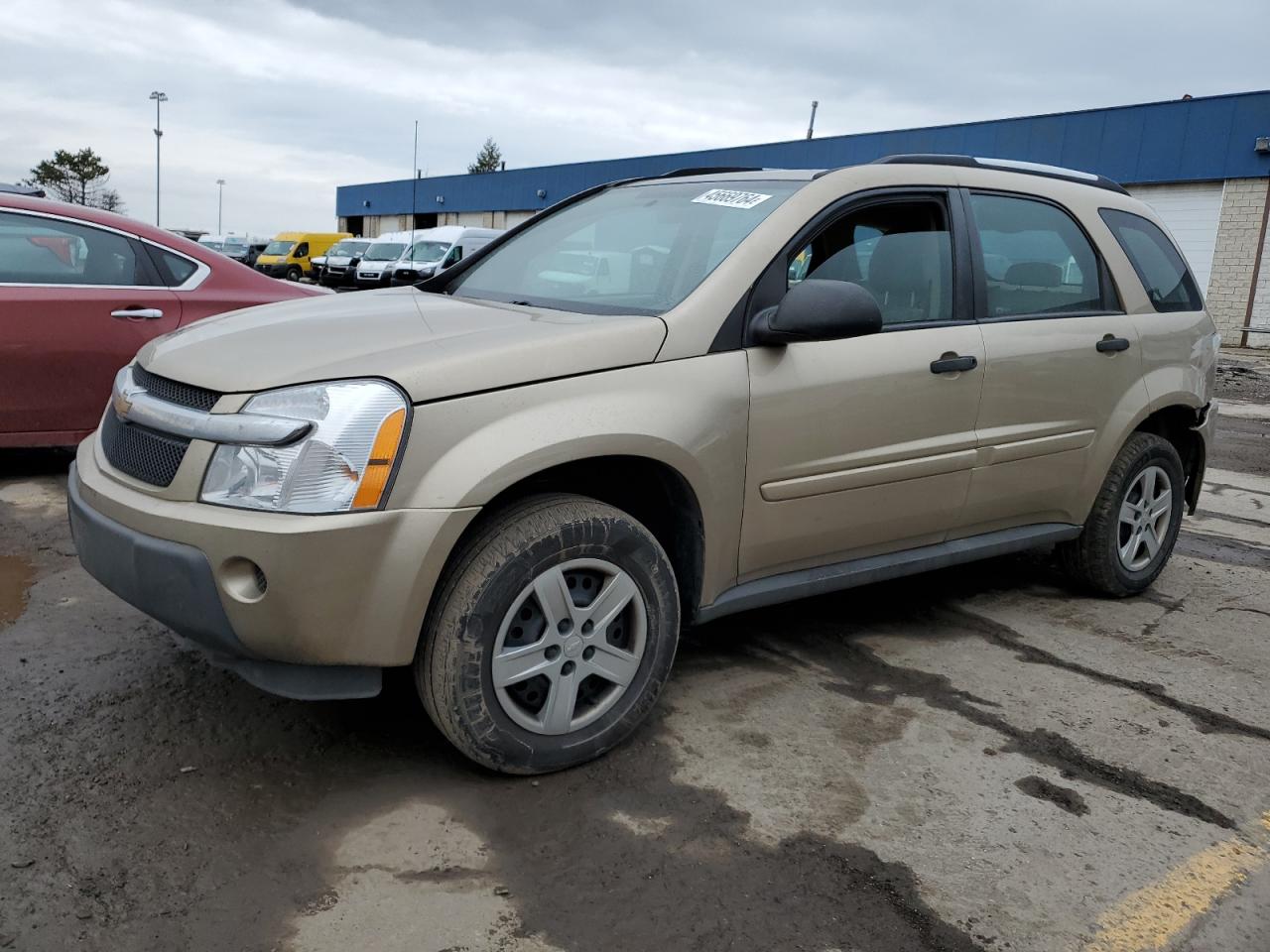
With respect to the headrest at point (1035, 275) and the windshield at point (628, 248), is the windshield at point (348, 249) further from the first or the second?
the headrest at point (1035, 275)

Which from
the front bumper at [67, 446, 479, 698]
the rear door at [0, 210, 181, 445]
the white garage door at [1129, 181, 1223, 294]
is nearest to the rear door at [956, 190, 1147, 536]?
the front bumper at [67, 446, 479, 698]

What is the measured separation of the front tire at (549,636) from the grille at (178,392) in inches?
28.9

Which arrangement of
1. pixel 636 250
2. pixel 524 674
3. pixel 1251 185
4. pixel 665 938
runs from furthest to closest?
1. pixel 1251 185
2. pixel 636 250
3. pixel 524 674
4. pixel 665 938

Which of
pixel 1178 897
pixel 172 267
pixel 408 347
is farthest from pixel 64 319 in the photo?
pixel 1178 897

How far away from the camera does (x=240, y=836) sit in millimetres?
2568

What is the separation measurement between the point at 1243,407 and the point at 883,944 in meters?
12.4

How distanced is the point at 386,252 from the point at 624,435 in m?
33.9

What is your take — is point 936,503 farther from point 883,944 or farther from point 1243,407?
point 1243,407

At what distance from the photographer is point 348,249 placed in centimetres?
3881

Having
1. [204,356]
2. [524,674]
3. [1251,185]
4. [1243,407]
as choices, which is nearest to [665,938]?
[524,674]

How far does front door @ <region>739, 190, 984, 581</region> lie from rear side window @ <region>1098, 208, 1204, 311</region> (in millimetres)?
1116

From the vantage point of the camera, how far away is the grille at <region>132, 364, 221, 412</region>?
2.71 metres

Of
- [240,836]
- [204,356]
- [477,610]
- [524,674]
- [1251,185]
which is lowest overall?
[240,836]

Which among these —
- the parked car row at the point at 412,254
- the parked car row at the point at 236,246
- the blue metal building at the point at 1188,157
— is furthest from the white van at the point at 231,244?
the blue metal building at the point at 1188,157
